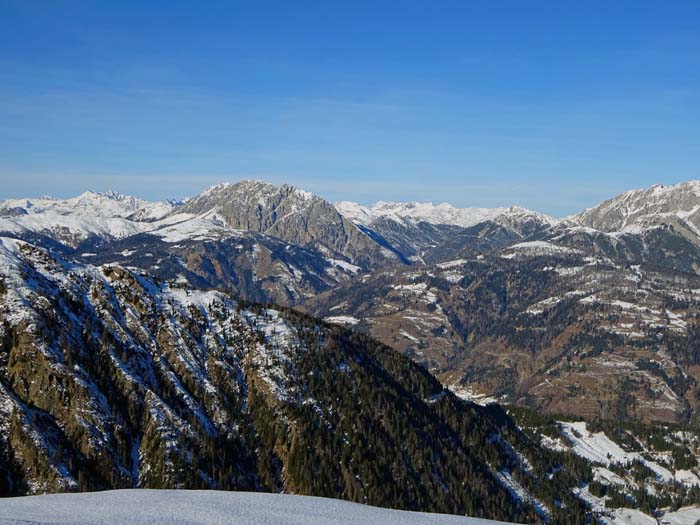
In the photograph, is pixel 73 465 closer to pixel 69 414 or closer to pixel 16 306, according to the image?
pixel 69 414

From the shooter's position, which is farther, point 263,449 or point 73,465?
point 263,449

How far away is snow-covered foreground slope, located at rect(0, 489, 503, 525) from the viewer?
127ft

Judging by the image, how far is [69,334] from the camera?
18488 cm

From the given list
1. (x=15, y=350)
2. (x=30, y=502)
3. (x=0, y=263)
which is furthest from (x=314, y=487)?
(x=30, y=502)

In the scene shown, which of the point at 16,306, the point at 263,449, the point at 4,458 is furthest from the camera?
the point at 263,449

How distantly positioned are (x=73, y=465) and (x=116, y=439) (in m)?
16.8

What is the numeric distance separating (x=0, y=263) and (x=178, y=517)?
19181cm

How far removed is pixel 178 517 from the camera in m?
40.1

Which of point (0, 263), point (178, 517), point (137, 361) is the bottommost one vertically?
point (137, 361)

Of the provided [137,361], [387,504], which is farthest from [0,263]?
[387,504]

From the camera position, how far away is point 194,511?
41688 millimetres

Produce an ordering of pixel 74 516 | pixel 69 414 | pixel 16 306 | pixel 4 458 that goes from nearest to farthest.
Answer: pixel 74 516
pixel 4 458
pixel 69 414
pixel 16 306

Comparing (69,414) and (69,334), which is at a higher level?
(69,334)

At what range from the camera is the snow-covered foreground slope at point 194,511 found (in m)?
38.6
